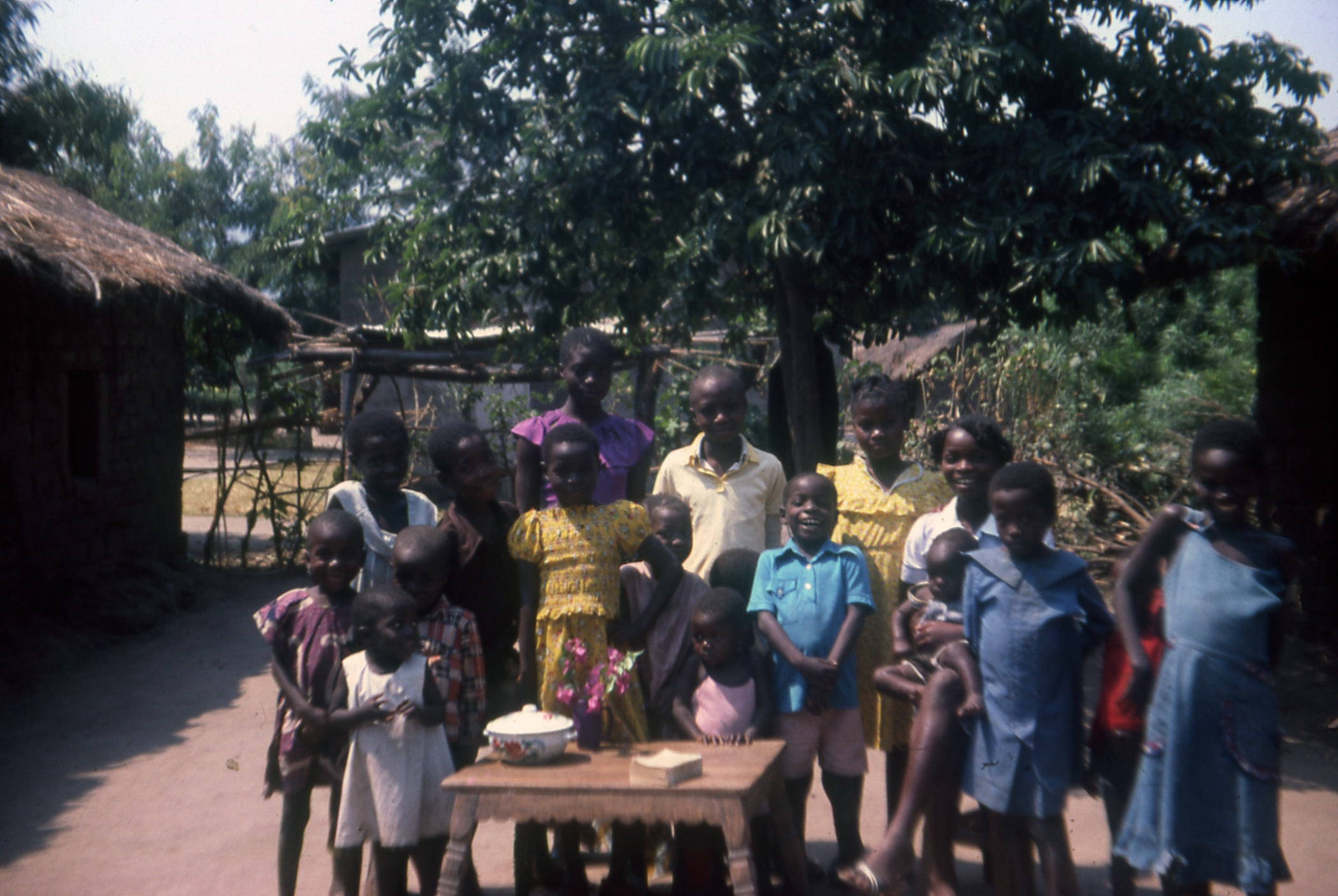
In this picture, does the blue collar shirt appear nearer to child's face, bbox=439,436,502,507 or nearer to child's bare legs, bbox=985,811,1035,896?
child's bare legs, bbox=985,811,1035,896

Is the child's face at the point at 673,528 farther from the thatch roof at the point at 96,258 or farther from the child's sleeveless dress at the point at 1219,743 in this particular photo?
the thatch roof at the point at 96,258

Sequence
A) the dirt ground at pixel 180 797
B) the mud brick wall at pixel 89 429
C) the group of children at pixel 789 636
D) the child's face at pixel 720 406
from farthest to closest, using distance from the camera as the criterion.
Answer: the mud brick wall at pixel 89 429 → the dirt ground at pixel 180 797 → the child's face at pixel 720 406 → the group of children at pixel 789 636

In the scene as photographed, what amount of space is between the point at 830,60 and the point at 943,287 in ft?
4.43

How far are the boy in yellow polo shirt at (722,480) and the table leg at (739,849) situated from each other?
1.03 metres

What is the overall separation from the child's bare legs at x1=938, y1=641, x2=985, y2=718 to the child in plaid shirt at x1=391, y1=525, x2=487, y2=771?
4.37 feet

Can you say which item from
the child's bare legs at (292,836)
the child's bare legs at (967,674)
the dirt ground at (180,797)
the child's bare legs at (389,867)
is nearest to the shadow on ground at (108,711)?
the dirt ground at (180,797)

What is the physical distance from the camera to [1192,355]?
1098cm

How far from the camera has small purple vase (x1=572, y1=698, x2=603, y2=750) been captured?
283 cm

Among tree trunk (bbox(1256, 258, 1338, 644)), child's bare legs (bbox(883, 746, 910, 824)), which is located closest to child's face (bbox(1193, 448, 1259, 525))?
child's bare legs (bbox(883, 746, 910, 824))

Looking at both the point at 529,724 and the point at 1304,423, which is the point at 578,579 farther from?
the point at 1304,423

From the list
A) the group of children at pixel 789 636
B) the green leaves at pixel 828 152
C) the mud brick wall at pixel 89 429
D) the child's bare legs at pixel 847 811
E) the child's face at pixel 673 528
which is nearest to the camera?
the group of children at pixel 789 636

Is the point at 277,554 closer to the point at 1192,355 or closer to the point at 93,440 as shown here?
the point at 93,440

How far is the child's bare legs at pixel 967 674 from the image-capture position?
2.70 m

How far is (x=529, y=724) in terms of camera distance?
8.93 feet
